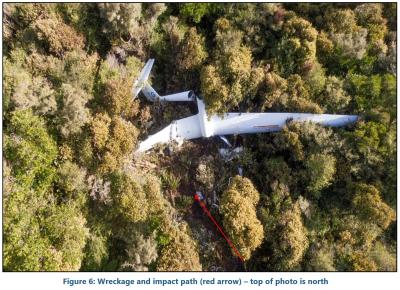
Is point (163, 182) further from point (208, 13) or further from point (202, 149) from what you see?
point (208, 13)

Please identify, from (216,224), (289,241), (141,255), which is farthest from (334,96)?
(141,255)

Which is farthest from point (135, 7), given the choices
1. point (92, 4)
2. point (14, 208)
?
point (14, 208)

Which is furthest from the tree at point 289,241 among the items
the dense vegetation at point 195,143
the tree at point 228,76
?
the tree at point 228,76

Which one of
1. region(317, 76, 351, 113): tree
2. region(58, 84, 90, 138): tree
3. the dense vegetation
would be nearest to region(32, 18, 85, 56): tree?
the dense vegetation

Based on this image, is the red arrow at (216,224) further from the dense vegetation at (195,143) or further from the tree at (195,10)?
the tree at (195,10)

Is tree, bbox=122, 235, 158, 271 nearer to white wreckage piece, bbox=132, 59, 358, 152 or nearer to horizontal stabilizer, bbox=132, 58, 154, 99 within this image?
white wreckage piece, bbox=132, 59, 358, 152

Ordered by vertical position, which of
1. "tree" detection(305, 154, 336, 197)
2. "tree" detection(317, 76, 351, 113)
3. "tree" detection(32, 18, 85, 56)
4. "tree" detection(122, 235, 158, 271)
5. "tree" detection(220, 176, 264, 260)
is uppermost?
"tree" detection(32, 18, 85, 56)

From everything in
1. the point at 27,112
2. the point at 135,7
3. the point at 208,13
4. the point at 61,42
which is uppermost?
the point at 208,13
